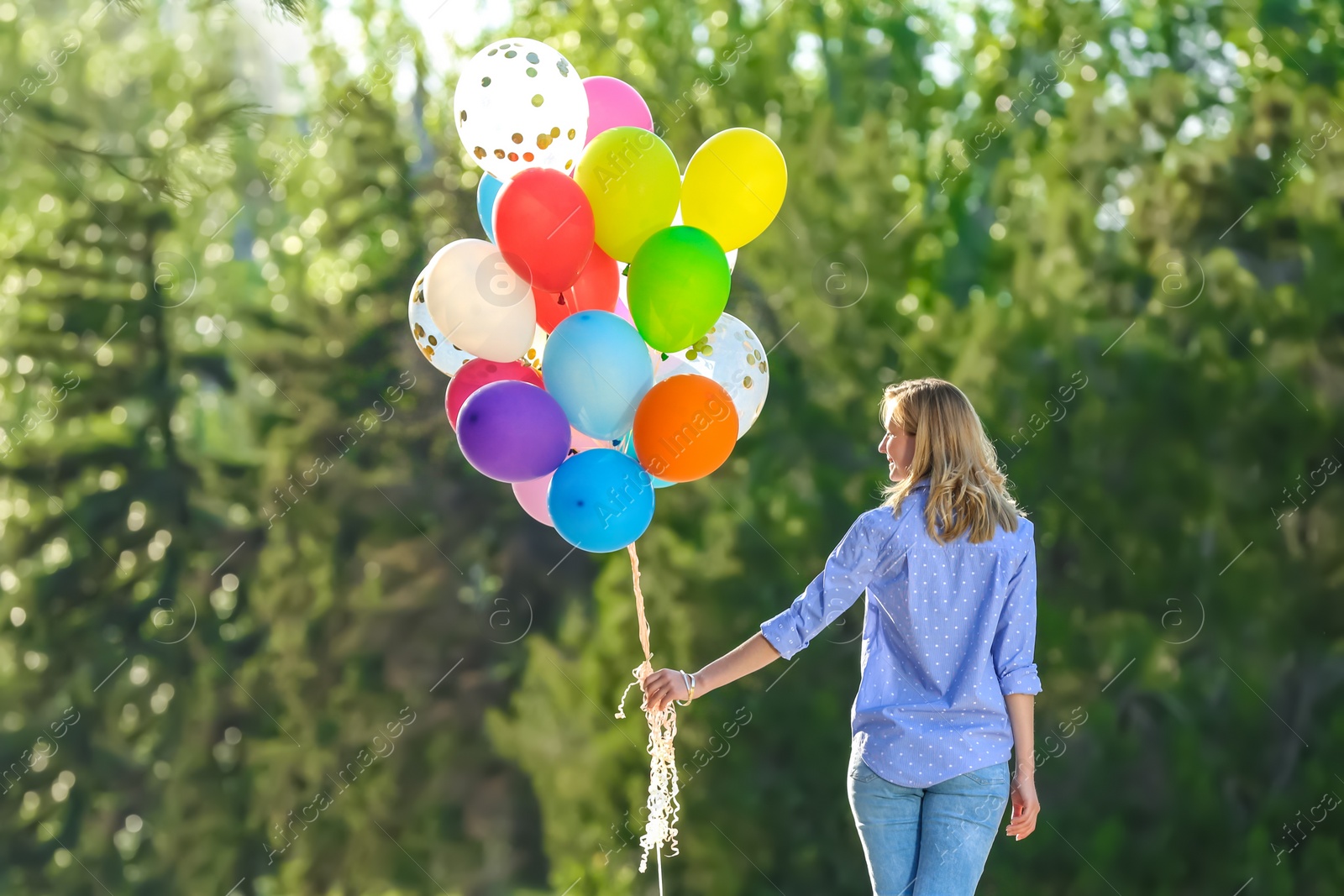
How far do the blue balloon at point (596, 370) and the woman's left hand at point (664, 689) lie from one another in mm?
519

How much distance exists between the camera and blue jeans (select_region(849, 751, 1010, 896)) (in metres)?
1.78

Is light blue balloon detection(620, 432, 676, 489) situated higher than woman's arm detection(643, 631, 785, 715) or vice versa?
woman's arm detection(643, 631, 785, 715)

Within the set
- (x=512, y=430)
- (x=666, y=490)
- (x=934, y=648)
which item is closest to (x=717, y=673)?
(x=934, y=648)

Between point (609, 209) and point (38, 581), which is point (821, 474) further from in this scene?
point (38, 581)

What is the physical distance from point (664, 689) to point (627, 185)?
919 millimetres

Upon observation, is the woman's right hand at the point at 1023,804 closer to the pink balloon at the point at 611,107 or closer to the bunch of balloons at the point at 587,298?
the bunch of balloons at the point at 587,298

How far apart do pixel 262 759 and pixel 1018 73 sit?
3.90 metres

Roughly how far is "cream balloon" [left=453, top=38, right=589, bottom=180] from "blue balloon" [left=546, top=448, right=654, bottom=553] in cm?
59

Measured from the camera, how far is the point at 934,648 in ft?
6.13
